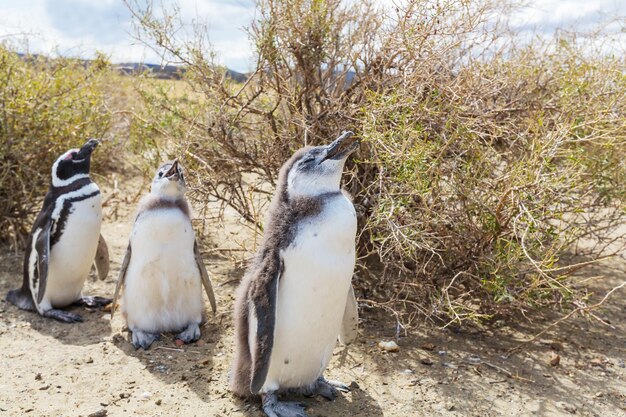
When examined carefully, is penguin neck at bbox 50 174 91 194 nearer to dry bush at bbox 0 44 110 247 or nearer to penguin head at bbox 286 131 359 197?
dry bush at bbox 0 44 110 247

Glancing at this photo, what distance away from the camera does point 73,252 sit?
165 inches

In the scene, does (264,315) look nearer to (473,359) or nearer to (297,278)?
(297,278)

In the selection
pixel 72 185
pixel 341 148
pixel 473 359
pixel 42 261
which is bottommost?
pixel 473 359

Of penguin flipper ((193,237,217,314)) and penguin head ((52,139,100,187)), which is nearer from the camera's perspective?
penguin flipper ((193,237,217,314))

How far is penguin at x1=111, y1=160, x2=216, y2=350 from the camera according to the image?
354cm

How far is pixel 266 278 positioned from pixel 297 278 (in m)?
0.13

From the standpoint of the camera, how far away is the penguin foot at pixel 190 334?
364 cm

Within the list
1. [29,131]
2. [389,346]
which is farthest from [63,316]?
[389,346]

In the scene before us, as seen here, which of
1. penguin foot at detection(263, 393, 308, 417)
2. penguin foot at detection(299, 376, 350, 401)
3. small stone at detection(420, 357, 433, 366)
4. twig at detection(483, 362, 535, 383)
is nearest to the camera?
penguin foot at detection(263, 393, 308, 417)

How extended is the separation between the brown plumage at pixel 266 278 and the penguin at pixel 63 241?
72.0 inches

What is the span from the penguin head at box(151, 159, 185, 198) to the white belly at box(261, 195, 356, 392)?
1.21 m

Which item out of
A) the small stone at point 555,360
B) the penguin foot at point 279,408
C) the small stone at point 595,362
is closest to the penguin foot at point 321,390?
the penguin foot at point 279,408

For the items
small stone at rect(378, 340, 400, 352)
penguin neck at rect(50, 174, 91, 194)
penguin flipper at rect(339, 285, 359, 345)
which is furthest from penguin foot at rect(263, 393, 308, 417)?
penguin neck at rect(50, 174, 91, 194)

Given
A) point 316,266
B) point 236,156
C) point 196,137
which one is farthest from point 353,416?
point 196,137
